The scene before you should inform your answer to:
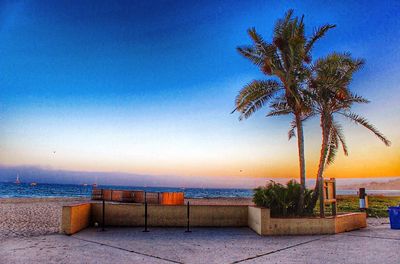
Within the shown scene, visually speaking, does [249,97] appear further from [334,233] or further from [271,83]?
[334,233]

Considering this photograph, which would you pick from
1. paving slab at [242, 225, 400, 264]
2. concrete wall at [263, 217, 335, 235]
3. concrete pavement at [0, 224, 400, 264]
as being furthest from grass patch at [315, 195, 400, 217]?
concrete pavement at [0, 224, 400, 264]

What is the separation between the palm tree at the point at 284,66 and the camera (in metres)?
14.6

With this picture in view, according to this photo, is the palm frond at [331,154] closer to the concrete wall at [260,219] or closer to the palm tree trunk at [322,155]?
the palm tree trunk at [322,155]

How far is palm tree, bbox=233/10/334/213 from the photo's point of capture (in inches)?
575

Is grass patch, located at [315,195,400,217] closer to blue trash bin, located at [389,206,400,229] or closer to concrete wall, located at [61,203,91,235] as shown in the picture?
blue trash bin, located at [389,206,400,229]

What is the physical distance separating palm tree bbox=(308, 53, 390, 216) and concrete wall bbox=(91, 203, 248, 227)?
12.5 feet

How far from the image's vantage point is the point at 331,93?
→ 14922 millimetres

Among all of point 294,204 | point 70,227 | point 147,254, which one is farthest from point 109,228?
Result: point 294,204

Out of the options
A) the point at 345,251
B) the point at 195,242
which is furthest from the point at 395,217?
the point at 195,242

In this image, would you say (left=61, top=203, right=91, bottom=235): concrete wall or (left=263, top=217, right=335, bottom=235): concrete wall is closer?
(left=61, top=203, right=91, bottom=235): concrete wall

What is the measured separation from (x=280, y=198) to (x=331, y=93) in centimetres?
478

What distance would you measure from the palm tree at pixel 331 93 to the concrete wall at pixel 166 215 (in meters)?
3.81

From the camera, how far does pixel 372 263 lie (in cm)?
777

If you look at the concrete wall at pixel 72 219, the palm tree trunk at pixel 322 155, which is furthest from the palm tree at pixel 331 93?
the concrete wall at pixel 72 219
